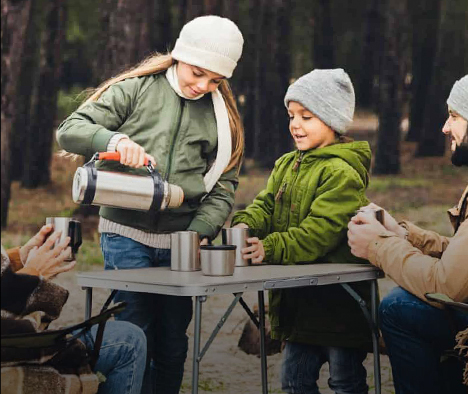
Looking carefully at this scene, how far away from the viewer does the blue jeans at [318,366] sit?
4.43 m

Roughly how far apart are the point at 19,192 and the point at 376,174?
6.77 metres

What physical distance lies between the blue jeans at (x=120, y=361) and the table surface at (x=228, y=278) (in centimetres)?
22

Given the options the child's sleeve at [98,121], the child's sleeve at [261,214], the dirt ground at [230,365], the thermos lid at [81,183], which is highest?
the child's sleeve at [98,121]

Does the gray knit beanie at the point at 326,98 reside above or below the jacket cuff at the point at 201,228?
above

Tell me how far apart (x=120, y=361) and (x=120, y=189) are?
84 centimetres

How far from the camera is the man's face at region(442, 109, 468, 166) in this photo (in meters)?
4.02

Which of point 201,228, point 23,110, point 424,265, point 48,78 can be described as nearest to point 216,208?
point 201,228

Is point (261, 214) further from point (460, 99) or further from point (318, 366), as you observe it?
point (460, 99)

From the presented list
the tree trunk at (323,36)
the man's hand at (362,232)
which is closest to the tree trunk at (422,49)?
the tree trunk at (323,36)

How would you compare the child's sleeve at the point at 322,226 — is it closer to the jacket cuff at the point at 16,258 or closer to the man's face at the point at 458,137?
the man's face at the point at 458,137

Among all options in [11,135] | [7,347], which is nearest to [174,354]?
[7,347]

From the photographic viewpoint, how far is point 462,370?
4043 millimetres

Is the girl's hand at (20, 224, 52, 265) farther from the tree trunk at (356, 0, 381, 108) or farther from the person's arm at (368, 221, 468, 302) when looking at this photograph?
the tree trunk at (356, 0, 381, 108)

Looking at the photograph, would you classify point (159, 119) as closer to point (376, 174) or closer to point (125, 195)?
point (125, 195)
